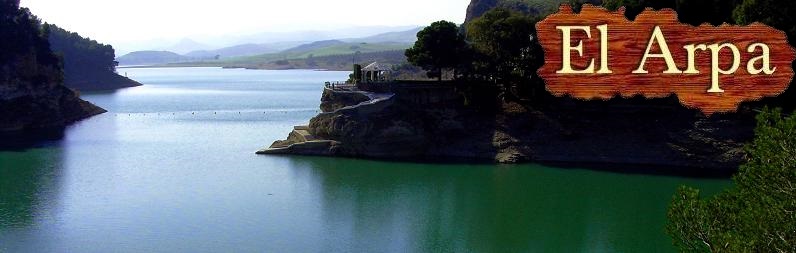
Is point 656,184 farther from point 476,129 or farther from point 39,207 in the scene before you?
point 39,207

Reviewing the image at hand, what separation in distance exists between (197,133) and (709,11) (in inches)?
2098

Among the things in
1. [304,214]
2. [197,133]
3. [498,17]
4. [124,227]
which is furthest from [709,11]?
[197,133]

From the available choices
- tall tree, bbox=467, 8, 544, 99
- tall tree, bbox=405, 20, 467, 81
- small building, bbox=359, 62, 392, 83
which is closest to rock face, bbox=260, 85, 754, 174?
tall tree, bbox=467, 8, 544, 99

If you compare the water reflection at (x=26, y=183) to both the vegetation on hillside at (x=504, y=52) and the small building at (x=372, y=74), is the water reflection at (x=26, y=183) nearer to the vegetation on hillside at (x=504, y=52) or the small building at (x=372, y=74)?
the small building at (x=372, y=74)

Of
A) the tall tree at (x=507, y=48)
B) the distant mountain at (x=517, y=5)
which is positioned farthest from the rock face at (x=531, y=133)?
the distant mountain at (x=517, y=5)

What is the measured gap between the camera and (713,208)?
49.2ft

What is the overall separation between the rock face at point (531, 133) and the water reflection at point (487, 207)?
2.71m

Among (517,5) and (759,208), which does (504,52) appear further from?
(517,5)

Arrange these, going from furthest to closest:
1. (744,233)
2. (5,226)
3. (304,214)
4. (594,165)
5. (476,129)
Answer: (476,129) < (594,165) < (304,214) < (5,226) < (744,233)

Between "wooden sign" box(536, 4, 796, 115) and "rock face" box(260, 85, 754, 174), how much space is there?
5096 centimetres

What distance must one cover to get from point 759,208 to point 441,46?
52.0 metres

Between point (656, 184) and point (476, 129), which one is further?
point (476, 129)

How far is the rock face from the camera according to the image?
56.8 m

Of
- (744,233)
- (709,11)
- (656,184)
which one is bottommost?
(656,184)
